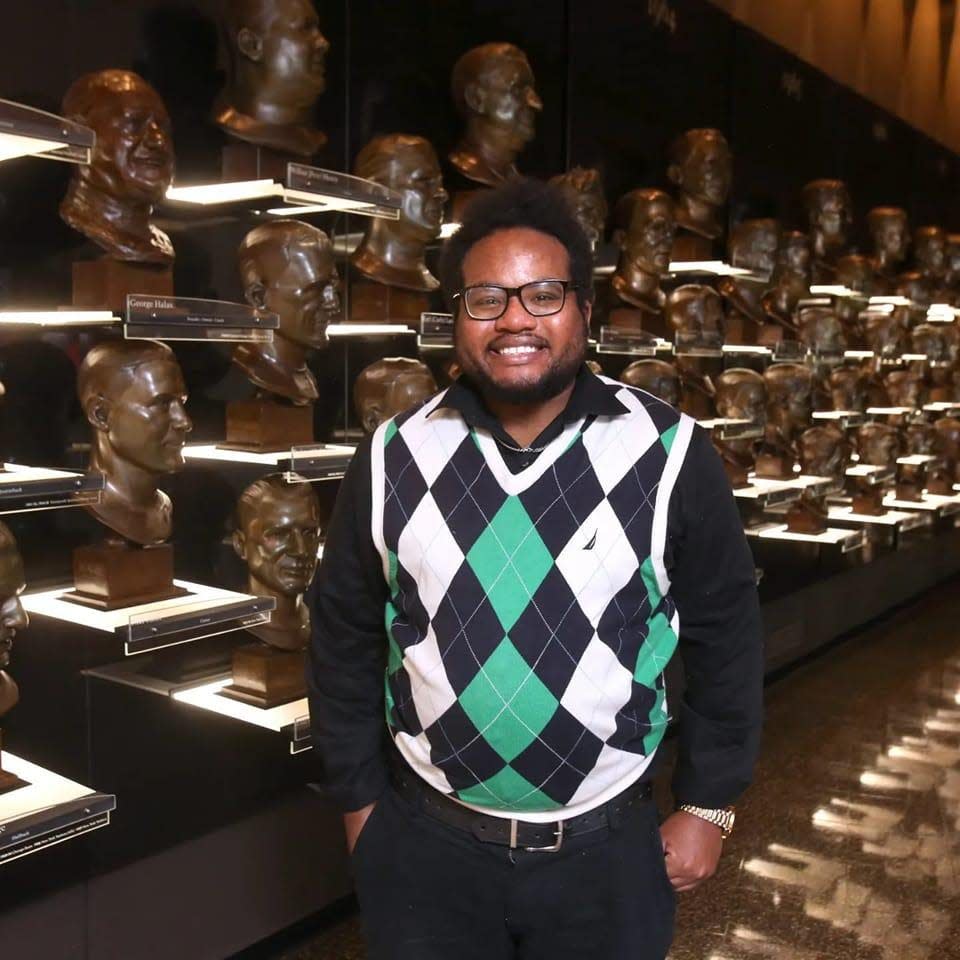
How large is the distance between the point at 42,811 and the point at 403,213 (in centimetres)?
192

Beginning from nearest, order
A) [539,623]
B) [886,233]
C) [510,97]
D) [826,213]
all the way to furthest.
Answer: [539,623], [510,97], [826,213], [886,233]

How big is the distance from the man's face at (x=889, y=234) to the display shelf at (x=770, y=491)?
2.23m

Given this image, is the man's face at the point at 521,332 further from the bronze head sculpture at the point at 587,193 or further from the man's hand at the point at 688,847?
the bronze head sculpture at the point at 587,193

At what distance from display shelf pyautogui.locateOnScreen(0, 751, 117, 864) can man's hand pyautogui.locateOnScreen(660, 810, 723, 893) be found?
1315 mm

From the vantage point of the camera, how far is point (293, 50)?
9.32 feet

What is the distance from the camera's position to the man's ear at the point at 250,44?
2.83 meters

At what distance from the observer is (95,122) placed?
8.21 ft

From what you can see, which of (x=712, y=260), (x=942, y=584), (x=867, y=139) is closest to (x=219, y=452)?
(x=712, y=260)

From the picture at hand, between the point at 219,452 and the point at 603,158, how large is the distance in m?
2.46

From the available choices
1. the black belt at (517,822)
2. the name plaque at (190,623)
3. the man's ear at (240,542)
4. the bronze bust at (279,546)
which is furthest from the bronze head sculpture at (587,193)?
the black belt at (517,822)

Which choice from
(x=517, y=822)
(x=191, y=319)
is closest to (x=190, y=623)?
(x=191, y=319)

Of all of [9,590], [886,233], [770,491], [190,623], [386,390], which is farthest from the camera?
[886,233]

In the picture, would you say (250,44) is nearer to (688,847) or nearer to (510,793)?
(510,793)

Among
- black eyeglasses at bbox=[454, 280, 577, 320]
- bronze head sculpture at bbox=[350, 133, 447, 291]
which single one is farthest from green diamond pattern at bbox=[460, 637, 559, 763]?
bronze head sculpture at bbox=[350, 133, 447, 291]
